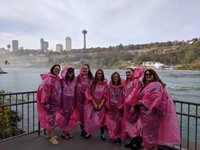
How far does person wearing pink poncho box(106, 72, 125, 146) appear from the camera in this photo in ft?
13.6

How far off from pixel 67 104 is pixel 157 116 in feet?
5.96

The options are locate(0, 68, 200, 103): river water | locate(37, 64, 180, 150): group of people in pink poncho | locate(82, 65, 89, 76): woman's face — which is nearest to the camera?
locate(37, 64, 180, 150): group of people in pink poncho

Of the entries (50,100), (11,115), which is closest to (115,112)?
(50,100)

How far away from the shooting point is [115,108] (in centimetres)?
416

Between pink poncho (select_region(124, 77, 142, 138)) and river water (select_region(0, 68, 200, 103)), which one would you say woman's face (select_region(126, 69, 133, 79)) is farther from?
river water (select_region(0, 68, 200, 103))

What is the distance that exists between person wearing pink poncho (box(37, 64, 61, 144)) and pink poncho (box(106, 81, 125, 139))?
1.00m

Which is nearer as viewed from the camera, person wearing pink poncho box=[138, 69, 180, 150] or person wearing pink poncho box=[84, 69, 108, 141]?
person wearing pink poncho box=[138, 69, 180, 150]

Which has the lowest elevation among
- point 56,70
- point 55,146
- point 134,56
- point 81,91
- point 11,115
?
point 11,115

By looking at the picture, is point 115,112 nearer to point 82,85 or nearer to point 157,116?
point 82,85

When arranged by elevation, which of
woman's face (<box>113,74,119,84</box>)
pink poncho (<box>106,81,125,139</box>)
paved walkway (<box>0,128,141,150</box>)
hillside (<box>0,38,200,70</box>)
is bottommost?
paved walkway (<box>0,128,141,150</box>)

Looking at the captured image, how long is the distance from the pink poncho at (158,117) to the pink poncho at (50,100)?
1.69 metres

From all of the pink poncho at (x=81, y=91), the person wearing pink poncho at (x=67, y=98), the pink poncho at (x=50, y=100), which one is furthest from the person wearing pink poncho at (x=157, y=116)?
the pink poncho at (x=50, y=100)

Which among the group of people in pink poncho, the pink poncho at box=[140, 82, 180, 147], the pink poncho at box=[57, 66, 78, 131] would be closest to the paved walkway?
the group of people in pink poncho

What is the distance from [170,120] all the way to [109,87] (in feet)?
4.56
